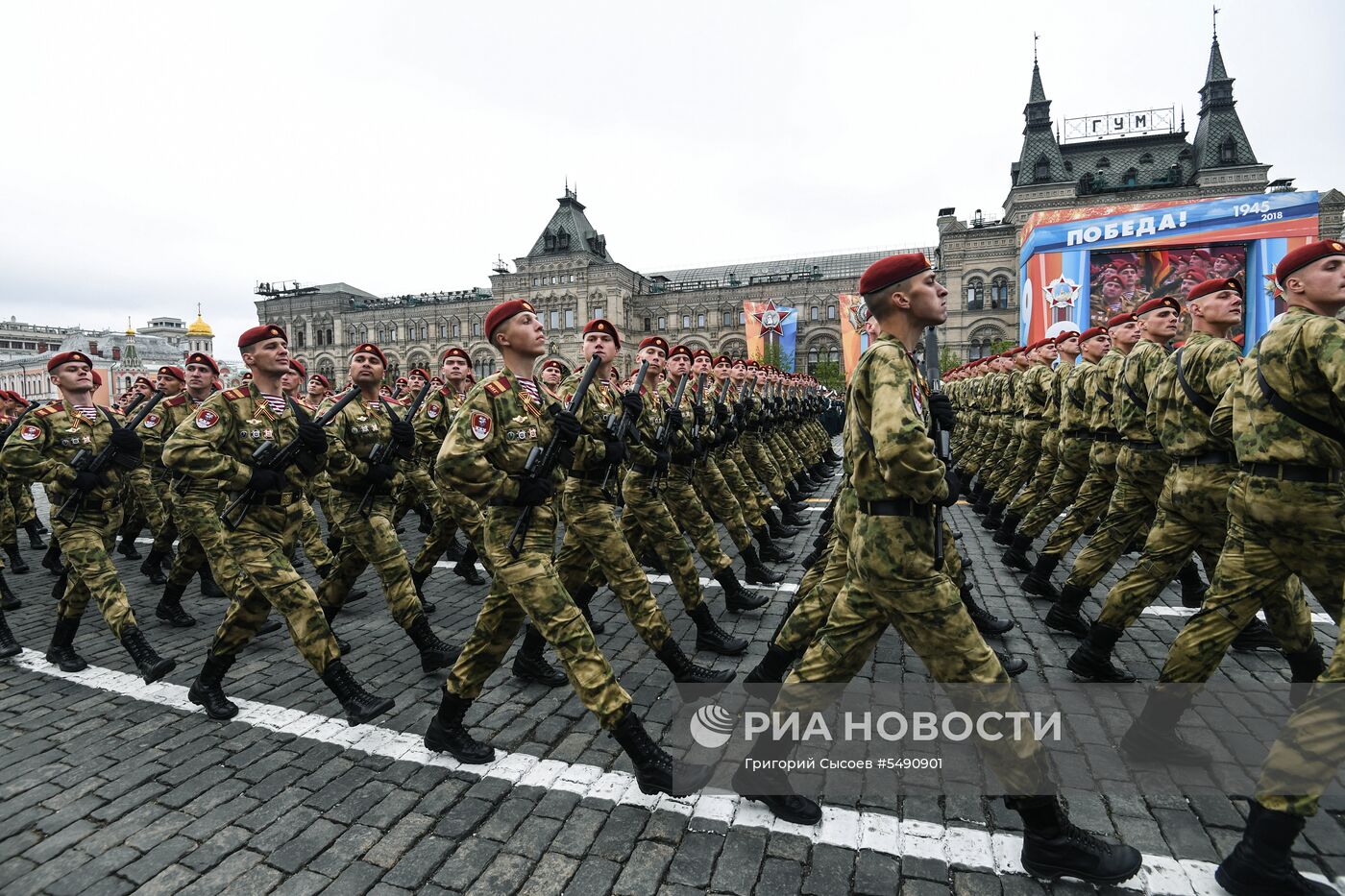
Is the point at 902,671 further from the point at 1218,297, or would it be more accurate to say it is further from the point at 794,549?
the point at 794,549

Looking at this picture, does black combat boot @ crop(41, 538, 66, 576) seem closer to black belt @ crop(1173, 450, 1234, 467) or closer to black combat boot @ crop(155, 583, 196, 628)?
black combat boot @ crop(155, 583, 196, 628)

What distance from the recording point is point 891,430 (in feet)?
7.80

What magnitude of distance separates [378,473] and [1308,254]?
547 centimetres

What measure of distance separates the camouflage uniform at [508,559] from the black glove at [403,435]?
2347mm

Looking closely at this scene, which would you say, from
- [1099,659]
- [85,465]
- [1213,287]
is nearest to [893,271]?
[1213,287]

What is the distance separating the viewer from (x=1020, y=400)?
846cm

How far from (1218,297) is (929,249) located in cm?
6013

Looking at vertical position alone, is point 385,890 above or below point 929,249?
below

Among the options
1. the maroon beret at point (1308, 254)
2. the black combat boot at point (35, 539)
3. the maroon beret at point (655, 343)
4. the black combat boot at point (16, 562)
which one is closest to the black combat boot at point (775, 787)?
the maroon beret at point (1308, 254)

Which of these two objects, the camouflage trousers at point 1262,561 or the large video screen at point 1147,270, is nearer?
the camouflage trousers at point 1262,561

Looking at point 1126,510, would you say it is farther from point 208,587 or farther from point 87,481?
point 208,587

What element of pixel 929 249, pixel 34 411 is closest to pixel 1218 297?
pixel 34 411

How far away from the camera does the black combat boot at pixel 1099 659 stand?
3877 millimetres

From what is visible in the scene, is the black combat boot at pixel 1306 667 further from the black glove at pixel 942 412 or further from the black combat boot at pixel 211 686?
the black combat boot at pixel 211 686
